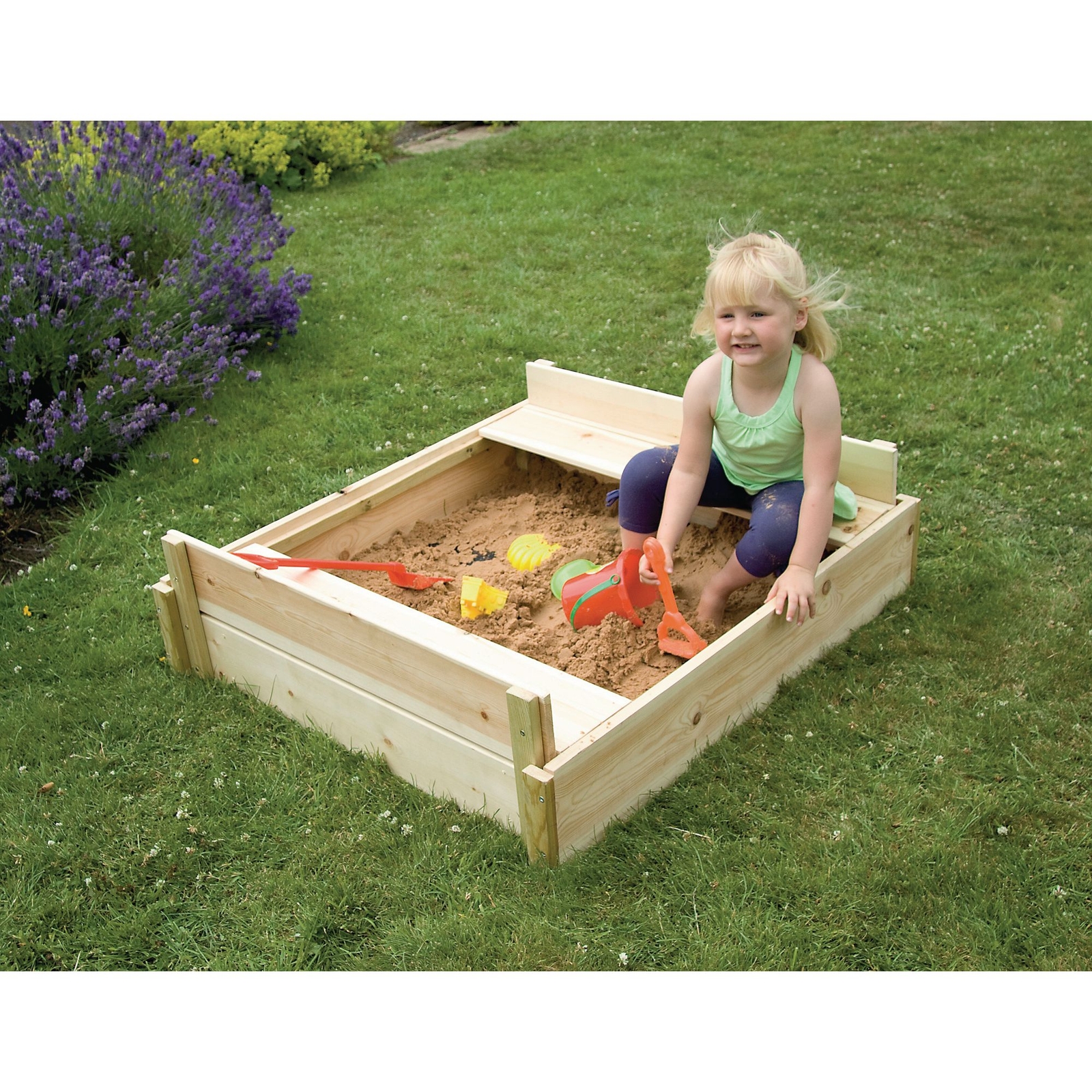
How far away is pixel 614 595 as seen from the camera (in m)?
3.33

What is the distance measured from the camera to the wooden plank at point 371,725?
2.71 m

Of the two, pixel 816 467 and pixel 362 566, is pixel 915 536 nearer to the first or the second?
pixel 816 467

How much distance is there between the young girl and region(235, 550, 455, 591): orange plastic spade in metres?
0.64

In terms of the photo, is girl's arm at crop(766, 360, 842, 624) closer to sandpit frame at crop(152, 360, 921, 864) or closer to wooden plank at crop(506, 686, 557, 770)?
sandpit frame at crop(152, 360, 921, 864)

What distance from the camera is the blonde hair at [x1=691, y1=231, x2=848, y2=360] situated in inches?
120

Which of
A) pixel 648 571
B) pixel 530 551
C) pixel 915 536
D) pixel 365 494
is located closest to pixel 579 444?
pixel 530 551

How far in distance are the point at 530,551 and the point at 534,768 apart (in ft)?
4.38

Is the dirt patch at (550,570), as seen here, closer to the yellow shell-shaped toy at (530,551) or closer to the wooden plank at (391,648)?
the yellow shell-shaped toy at (530,551)

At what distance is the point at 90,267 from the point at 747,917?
3733mm

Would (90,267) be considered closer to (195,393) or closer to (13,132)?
(195,393)

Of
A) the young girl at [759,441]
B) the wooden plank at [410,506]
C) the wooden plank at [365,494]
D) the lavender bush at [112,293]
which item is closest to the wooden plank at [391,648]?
the wooden plank at [365,494]

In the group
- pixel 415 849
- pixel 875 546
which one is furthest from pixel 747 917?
pixel 875 546

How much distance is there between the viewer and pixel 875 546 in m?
3.36

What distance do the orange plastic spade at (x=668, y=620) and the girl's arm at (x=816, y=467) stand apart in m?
0.24
